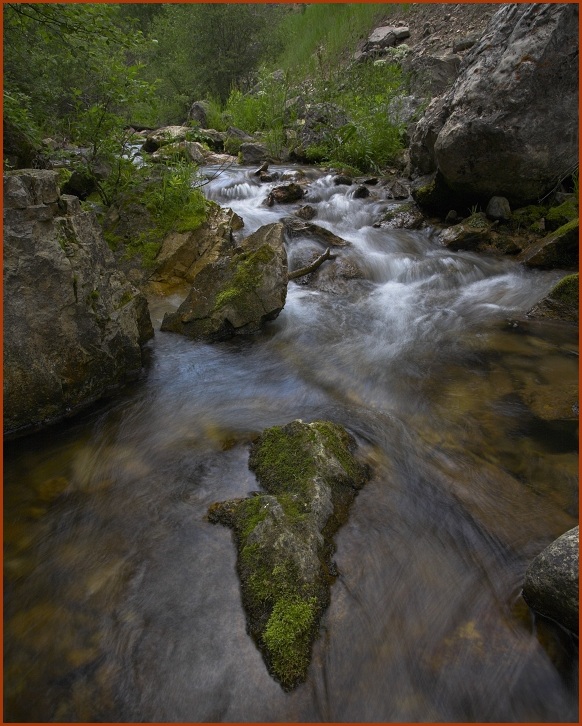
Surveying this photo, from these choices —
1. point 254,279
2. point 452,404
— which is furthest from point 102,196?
point 452,404

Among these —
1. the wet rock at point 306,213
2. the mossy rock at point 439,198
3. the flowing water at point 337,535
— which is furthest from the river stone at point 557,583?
the wet rock at point 306,213

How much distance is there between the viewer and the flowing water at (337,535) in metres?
2.18

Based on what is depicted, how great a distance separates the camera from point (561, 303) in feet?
18.8

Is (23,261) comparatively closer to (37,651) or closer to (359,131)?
(37,651)

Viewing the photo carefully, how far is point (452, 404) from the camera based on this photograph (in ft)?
14.0

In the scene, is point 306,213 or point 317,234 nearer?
point 317,234

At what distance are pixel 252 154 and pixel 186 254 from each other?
7617mm

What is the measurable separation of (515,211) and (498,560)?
6.93 m

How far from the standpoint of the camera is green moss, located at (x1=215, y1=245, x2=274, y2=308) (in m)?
5.47

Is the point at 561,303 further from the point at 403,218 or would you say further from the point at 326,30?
the point at 326,30

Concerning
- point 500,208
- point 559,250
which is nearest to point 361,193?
point 500,208

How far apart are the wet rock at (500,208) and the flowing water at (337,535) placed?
120 inches

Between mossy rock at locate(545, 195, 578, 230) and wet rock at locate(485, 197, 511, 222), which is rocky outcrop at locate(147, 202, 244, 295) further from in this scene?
mossy rock at locate(545, 195, 578, 230)

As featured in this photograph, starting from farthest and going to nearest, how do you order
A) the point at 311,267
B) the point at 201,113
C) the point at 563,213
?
the point at 201,113, the point at 563,213, the point at 311,267
